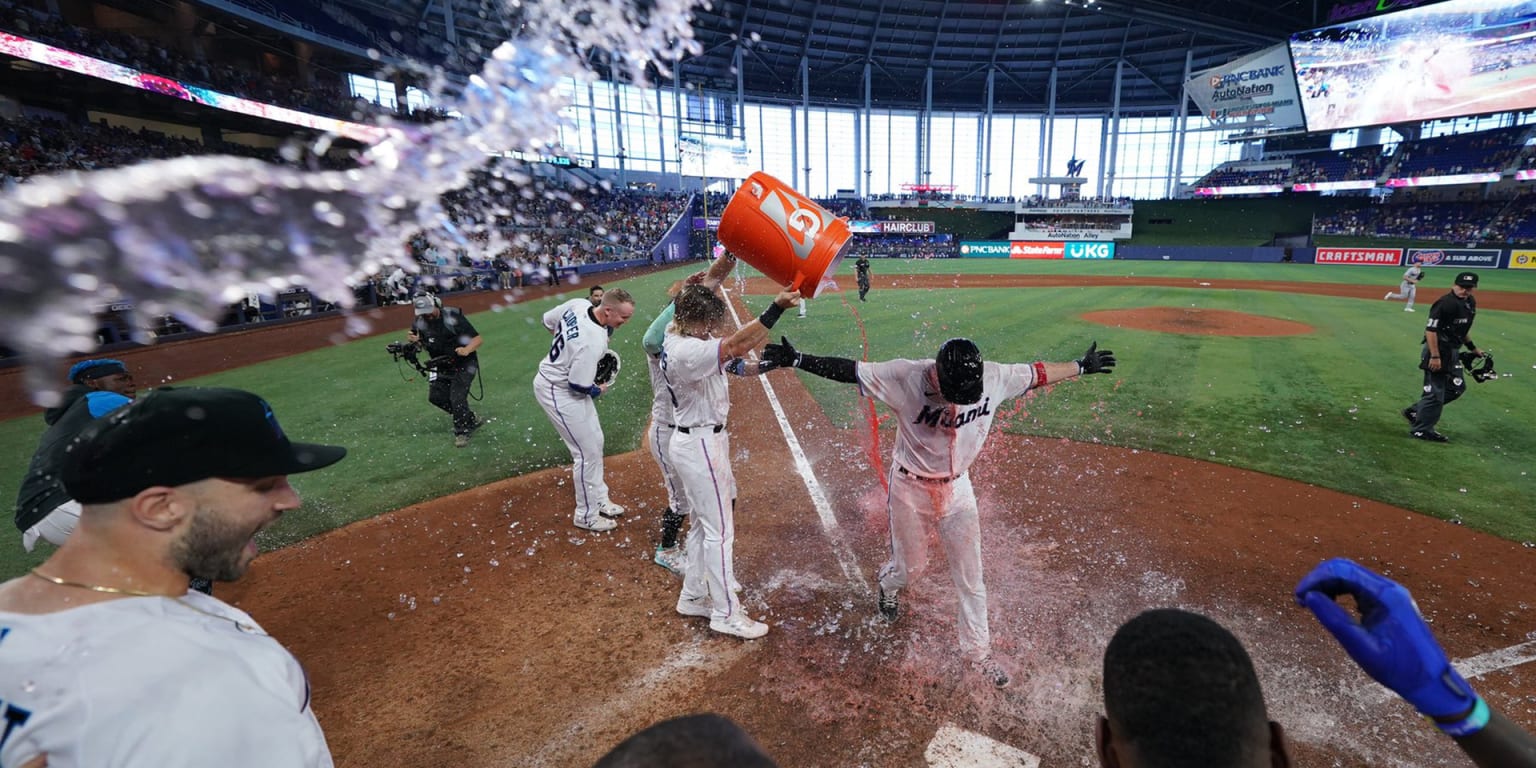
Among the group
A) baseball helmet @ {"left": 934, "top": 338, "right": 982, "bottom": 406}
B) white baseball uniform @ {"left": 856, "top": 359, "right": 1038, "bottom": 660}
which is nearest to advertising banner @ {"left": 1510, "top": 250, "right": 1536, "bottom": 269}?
white baseball uniform @ {"left": 856, "top": 359, "right": 1038, "bottom": 660}

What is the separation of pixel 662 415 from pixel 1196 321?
17613 mm

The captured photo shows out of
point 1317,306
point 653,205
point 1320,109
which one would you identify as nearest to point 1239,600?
point 1317,306

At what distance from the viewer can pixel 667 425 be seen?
16.5 ft

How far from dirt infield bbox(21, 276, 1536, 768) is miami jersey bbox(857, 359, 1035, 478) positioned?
1.30 meters

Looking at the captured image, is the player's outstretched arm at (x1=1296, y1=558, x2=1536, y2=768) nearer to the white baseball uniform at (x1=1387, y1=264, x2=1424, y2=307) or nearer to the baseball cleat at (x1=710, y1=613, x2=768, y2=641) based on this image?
the baseball cleat at (x1=710, y1=613, x2=768, y2=641)

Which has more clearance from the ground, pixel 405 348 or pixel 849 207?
pixel 849 207

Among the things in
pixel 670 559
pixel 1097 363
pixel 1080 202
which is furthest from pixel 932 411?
pixel 1080 202

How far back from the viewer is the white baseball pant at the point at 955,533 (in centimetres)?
390

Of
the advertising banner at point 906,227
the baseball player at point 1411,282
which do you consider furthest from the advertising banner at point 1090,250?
the baseball player at point 1411,282

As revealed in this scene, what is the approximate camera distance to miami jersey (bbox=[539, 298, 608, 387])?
584 centimetres

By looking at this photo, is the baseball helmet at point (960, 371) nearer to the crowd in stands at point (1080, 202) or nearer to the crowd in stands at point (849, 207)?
the crowd in stands at point (849, 207)

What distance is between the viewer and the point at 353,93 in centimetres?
3059

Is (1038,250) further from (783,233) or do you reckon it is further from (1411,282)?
(783,233)

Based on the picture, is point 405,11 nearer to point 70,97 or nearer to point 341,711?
point 70,97
